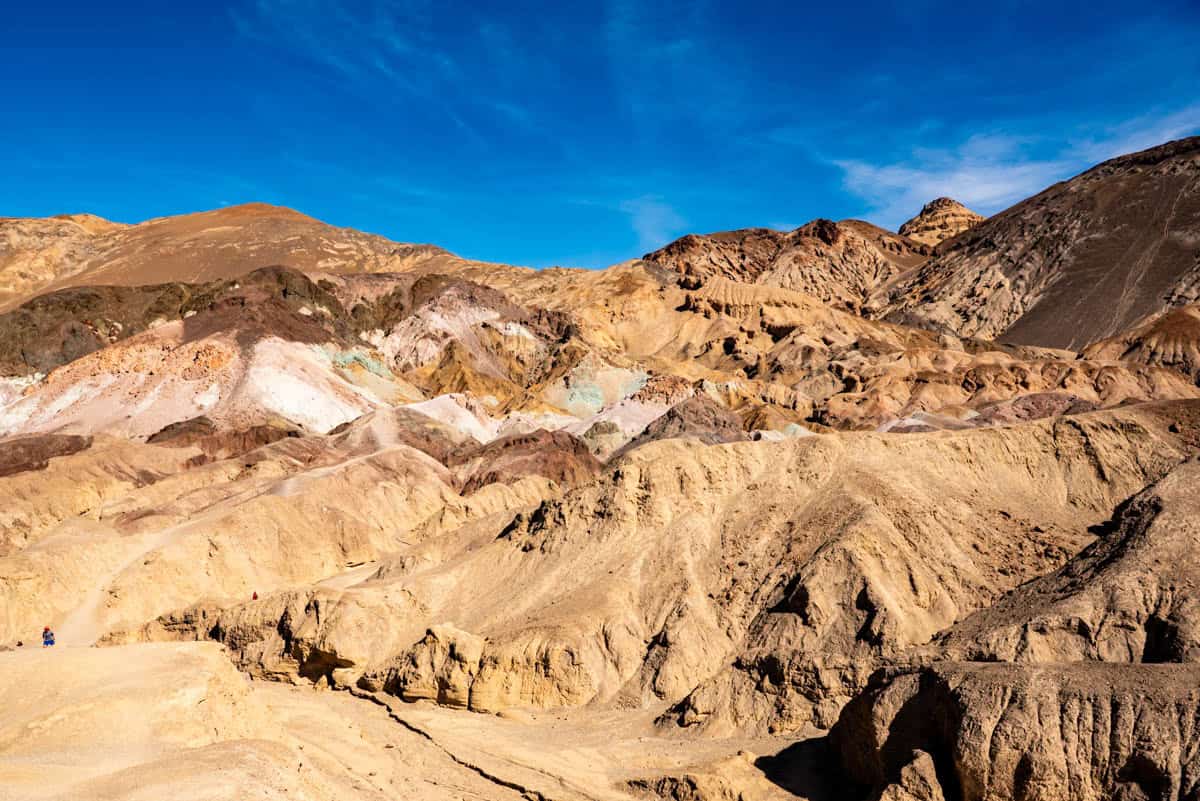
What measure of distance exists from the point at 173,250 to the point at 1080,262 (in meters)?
134

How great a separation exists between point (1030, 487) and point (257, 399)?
195 ft

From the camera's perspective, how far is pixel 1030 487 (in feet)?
108

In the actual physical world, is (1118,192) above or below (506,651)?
above

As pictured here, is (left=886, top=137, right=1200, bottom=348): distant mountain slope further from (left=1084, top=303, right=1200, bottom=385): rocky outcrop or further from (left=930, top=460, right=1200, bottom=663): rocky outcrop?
(left=930, top=460, right=1200, bottom=663): rocky outcrop

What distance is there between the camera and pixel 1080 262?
125500 millimetres

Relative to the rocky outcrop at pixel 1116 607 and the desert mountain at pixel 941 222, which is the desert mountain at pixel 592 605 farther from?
the desert mountain at pixel 941 222

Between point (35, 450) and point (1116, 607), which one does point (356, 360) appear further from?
point (1116, 607)

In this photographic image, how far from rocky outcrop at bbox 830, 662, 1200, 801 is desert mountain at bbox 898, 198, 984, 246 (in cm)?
17255

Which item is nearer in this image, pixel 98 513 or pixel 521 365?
pixel 98 513

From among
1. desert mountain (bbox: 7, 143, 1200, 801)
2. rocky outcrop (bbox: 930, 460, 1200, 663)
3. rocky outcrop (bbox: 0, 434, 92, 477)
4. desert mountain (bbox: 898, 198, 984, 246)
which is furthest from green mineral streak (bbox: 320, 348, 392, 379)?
desert mountain (bbox: 898, 198, 984, 246)

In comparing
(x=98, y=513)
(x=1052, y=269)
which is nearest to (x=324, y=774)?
(x=98, y=513)

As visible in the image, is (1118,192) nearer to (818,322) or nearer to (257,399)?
(818,322)

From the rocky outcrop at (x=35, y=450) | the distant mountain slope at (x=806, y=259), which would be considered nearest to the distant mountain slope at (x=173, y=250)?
the distant mountain slope at (x=806, y=259)

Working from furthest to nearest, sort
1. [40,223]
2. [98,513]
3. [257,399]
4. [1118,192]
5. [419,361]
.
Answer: [40,223], [1118,192], [419,361], [257,399], [98,513]
